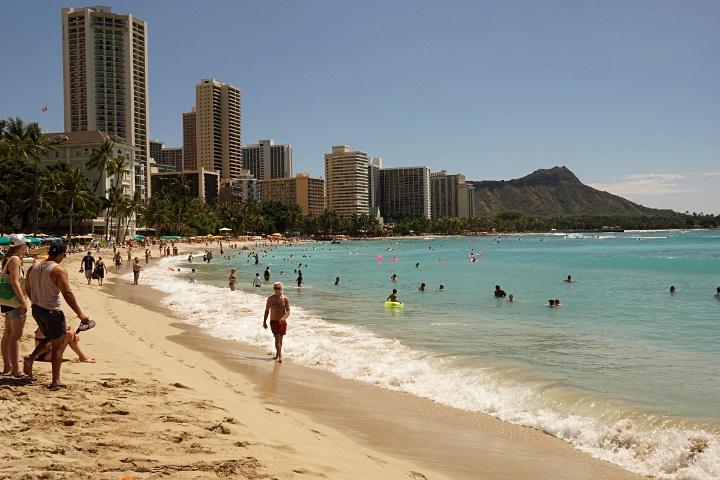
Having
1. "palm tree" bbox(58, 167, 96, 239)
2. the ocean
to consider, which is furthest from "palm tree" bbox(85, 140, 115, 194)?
the ocean

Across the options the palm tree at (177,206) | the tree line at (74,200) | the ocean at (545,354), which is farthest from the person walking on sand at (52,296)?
the palm tree at (177,206)

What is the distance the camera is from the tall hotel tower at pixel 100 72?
132m

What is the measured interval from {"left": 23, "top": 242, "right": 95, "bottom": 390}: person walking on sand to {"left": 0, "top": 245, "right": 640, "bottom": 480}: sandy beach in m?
0.50

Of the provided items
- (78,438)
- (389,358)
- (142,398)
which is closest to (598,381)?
(389,358)

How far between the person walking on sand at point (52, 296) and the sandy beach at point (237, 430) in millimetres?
501

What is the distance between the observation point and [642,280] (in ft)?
122

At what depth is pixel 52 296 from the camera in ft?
19.5

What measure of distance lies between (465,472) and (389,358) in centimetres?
601

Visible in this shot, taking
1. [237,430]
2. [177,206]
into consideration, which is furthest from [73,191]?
[237,430]

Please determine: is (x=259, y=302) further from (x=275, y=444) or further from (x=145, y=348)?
(x=275, y=444)

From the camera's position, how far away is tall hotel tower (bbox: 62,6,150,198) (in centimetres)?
13200

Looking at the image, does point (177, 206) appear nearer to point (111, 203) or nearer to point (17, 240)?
point (111, 203)

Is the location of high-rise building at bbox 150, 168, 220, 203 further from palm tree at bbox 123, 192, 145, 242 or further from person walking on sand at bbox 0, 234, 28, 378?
person walking on sand at bbox 0, 234, 28, 378

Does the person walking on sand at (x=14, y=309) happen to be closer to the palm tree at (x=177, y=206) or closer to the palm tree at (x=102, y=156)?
the palm tree at (x=102, y=156)
